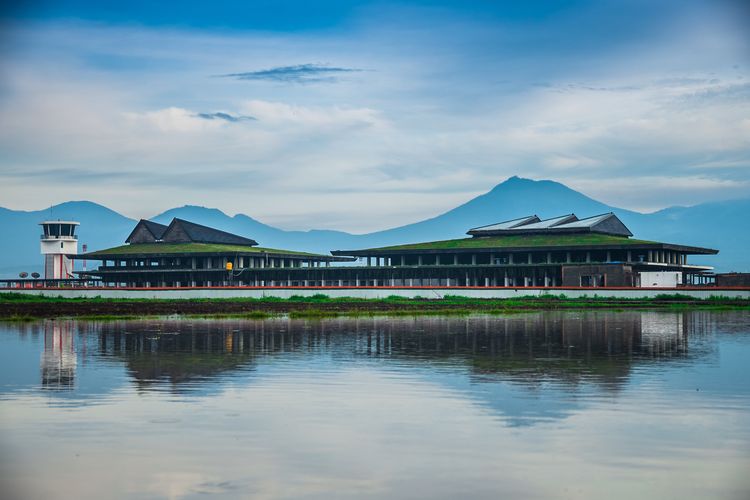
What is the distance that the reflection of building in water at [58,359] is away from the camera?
2338 centimetres

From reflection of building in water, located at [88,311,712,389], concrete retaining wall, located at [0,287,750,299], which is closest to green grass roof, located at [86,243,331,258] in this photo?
concrete retaining wall, located at [0,287,750,299]

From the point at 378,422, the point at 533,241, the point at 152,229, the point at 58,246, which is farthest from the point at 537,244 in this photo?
the point at 378,422

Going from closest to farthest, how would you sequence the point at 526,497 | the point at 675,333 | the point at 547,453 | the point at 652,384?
the point at 526,497 → the point at 547,453 → the point at 652,384 → the point at 675,333

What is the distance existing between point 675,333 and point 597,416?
84.7ft

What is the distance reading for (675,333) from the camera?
4081 cm

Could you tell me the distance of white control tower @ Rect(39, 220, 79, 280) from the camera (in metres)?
147

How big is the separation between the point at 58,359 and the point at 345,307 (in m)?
42.0

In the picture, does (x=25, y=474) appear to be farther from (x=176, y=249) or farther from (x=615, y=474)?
(x=176, y=249)

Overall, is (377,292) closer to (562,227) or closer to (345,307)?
(345,307)

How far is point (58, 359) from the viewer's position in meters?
29.6

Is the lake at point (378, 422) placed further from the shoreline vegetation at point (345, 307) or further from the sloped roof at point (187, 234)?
the sloped roof at point (187, 234)

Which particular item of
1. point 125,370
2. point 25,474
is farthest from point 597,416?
point 125,370

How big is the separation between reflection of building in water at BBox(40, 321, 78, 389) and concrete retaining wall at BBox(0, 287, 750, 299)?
1739 inches

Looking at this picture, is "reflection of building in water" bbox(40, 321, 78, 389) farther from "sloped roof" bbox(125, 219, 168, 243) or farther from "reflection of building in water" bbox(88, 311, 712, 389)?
"sloped roof" bbox(125, 219, 168, 243)
